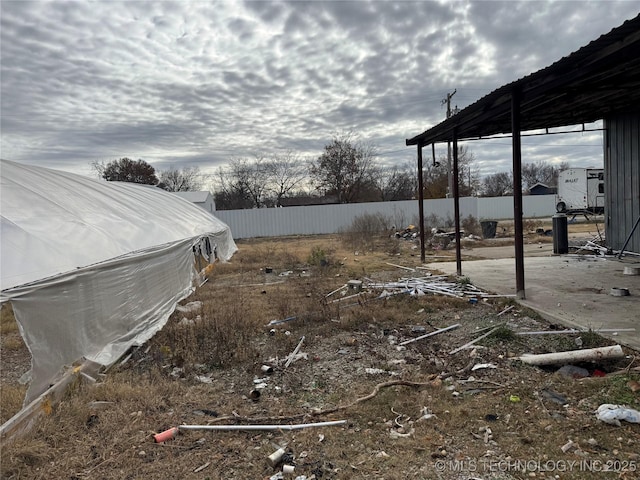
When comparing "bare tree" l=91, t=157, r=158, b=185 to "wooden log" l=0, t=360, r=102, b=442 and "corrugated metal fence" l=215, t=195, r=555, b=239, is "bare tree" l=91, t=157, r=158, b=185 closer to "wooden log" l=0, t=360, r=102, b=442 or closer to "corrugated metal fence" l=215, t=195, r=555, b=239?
"corrugated metal fence" l=215, t=195, r=555, b=239

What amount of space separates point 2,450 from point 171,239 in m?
5.85

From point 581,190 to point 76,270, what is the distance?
25.5 m

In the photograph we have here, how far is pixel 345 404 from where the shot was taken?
3.59 m

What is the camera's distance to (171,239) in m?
8.44

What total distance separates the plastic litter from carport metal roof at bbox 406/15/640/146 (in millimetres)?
3382

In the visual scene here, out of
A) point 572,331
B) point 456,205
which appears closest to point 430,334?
point 572,331

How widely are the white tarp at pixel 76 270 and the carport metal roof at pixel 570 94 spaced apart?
5.87 m

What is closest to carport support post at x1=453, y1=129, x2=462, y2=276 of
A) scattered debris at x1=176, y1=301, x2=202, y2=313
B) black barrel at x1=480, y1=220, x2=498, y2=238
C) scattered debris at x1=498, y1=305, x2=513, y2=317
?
scattered debris at x1=498, y1=305, x2=513, y2=317

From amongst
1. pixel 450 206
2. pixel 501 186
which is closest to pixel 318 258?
pixel 450 206

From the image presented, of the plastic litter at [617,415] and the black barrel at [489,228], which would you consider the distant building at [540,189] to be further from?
the plastic litter at [617,415]

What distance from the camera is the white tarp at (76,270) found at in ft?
11.8

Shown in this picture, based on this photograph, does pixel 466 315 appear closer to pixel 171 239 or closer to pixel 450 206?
pixel 171 239

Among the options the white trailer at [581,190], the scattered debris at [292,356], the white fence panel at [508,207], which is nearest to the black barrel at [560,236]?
the scattered debris at [292,356]

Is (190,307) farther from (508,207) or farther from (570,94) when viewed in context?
(508,207)
